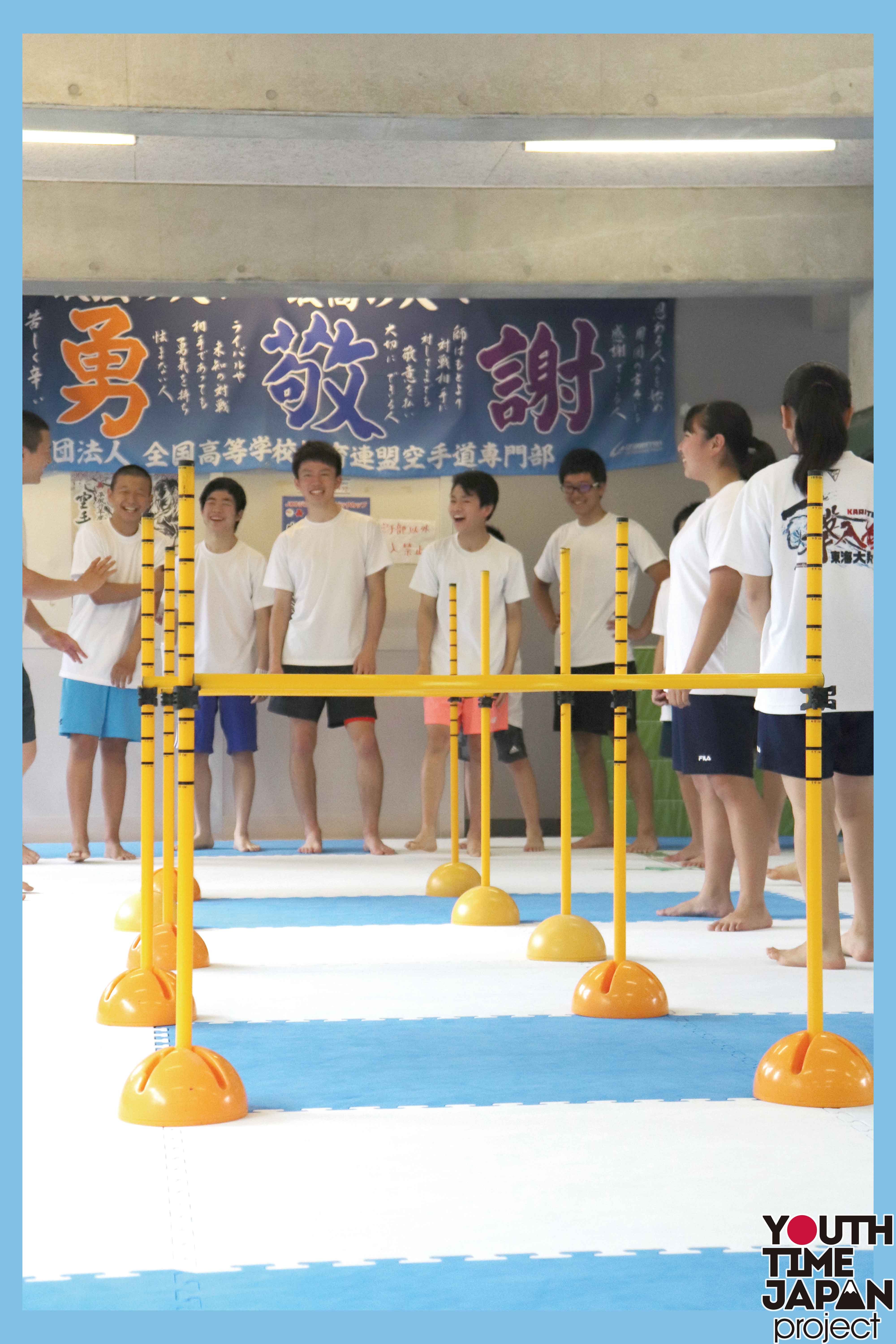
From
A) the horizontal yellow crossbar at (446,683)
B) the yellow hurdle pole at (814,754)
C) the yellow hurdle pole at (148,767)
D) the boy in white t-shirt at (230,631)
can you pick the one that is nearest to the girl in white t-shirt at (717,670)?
the horizontal yellow crossbar at (446,683)

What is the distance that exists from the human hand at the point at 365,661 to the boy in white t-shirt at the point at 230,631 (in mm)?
604

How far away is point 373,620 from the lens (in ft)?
21.6

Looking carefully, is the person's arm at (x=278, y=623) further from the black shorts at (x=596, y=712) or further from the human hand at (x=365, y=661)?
the black shorts at (x=596, y=712)

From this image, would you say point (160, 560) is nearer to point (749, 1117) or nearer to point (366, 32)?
point (366, 32)

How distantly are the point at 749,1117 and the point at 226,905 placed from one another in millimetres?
2852

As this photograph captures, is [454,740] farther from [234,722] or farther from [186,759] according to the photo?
[186,759]

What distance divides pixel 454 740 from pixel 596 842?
5.61 ft

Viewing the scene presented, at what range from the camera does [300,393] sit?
24.4ft

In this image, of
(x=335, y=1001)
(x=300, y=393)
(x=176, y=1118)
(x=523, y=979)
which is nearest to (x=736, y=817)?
(x=523, y=979)

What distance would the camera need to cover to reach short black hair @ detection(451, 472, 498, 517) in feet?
21.6

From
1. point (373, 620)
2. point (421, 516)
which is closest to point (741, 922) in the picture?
point (373, 620)

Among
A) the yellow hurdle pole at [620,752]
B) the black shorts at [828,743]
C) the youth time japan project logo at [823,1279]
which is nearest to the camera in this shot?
the youth time japan project logo at [823,1279]

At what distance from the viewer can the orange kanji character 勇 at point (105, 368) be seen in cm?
725

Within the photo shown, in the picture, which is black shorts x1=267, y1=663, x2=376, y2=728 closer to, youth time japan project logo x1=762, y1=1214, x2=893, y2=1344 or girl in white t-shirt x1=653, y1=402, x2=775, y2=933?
girl in white t-shirt x1=653, y1=402, x2=775, y2=933
